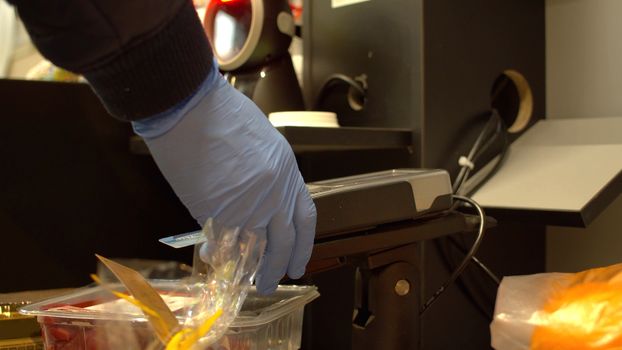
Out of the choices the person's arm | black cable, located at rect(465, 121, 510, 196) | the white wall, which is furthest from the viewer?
the white wall

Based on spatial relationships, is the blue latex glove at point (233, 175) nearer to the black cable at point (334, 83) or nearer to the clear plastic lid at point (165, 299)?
the clear plastic lid at point (165, 299)

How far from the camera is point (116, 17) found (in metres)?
0.42

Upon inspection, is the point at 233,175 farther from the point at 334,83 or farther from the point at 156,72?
the point at 334,83

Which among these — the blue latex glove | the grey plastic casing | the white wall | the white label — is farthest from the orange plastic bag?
the white label

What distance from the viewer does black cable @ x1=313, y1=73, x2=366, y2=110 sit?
84 centimetres

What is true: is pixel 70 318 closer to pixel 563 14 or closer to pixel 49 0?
pixel 49 0

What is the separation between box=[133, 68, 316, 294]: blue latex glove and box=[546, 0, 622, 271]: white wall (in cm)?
65

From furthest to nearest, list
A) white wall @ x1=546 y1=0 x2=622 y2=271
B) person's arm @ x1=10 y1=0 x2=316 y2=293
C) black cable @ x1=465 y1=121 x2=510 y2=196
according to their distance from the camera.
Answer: white wall @ x1=546 y1=0 x2=622 y2=271 → black cable @ x1=465 y1=121 x2=510 y2=196 → person's arm @ x1=10 y1=0 x2=316 y2=293

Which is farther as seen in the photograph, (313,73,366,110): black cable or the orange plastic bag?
(313,73,366,110): black cable

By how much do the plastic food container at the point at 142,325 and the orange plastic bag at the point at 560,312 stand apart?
217mm

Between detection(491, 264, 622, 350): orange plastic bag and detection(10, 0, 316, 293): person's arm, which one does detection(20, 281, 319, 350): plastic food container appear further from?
detection(491, 264, 622, 350): orange plastic bag

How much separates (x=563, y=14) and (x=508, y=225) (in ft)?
1.31

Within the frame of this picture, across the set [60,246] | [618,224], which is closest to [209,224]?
[60,246]

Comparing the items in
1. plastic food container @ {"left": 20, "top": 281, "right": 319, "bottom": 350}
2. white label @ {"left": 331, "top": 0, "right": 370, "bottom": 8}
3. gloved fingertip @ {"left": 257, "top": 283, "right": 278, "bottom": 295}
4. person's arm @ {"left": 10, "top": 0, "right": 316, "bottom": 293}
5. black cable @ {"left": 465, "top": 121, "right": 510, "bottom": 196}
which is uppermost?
white label @ {"left": 331, "top": 0, "right": 370, "bottom": 8}
